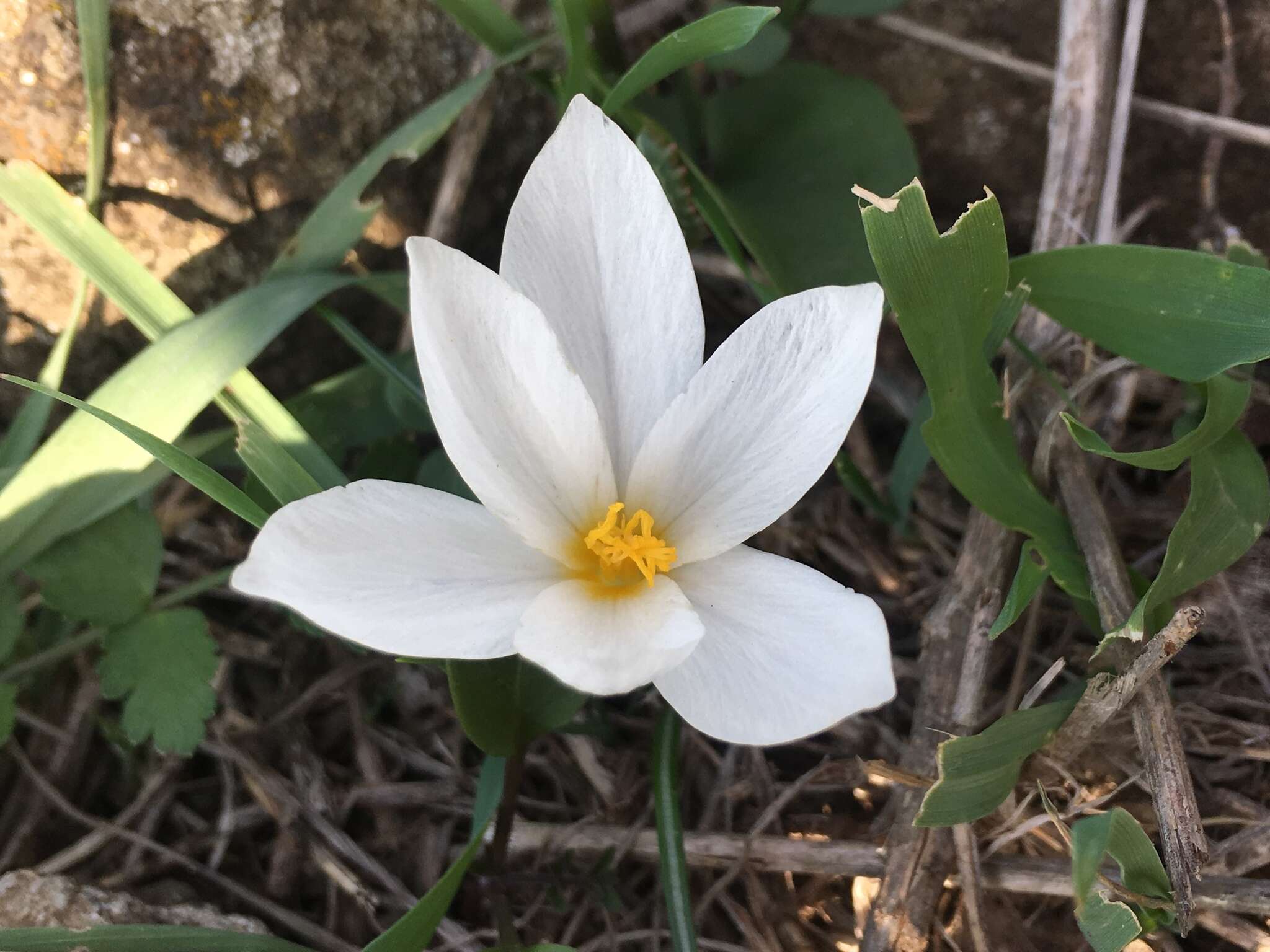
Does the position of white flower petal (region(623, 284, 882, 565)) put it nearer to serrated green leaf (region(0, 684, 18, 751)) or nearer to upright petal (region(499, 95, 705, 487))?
upright petal (region(499, 95, 705, 487))

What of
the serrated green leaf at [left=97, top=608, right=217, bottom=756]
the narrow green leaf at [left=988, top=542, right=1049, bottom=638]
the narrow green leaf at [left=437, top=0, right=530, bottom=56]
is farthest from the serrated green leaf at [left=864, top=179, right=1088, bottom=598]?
the serrated green leaf at [left=97, top=608, right=217, bottom=756]

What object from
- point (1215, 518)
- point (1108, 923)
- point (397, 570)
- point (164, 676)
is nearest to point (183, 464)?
point (397, 570)

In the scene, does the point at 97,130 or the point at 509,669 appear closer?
the point at 509,669

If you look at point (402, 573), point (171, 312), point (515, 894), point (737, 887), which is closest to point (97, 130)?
point (171, 312)

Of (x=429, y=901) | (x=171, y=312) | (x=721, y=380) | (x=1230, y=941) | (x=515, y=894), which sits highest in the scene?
(x=171, y=312)

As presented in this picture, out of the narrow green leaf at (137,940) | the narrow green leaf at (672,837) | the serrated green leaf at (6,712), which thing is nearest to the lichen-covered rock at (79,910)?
the narrow green leaf at (137,940)

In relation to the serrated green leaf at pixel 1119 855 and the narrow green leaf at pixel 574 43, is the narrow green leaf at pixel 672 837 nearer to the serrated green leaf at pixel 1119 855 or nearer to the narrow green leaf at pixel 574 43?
the serrated green leaf at pixel 1119 855

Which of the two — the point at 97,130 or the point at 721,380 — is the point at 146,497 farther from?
the point at 721,380
